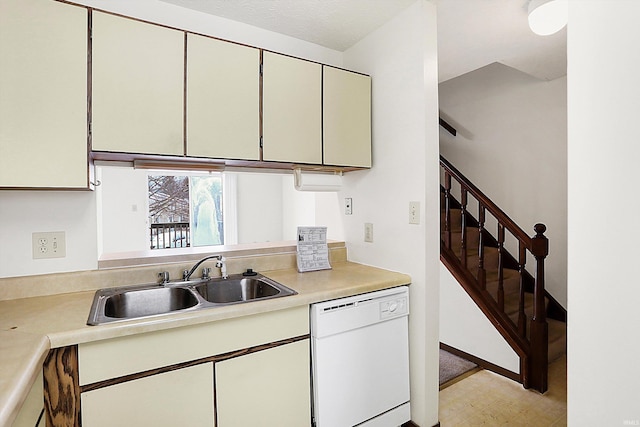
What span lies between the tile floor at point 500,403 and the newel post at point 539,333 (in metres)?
0.10

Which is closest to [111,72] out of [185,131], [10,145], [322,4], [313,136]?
[185,131]

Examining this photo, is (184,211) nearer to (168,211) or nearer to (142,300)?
(168,211)

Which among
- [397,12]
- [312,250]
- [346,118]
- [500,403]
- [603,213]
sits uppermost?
[397,12]

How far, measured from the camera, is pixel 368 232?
2.20m

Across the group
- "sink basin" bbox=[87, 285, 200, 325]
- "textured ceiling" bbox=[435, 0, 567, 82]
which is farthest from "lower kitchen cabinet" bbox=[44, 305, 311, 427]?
"textured ceiling" bbox=[435, 0, 567, 82]

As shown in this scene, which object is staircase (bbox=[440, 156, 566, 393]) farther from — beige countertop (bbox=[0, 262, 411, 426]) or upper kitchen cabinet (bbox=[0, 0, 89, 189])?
upper kitchen cabinet (bbox=[0, 0, 89, 189])

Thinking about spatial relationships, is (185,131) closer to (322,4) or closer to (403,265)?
(322,4)

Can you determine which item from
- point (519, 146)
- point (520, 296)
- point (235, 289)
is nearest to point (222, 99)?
point (235, 289)

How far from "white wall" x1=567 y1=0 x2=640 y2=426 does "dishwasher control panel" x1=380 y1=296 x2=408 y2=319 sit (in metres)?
1.01

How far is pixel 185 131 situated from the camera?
1604 millimetres

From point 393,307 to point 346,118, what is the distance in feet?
3.70

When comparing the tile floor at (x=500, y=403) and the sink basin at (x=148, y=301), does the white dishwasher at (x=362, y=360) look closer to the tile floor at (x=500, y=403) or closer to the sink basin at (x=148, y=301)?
the tile floor at (x=500, y=403)

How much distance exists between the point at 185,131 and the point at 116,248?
426cm

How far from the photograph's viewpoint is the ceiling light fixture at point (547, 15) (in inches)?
68.5
